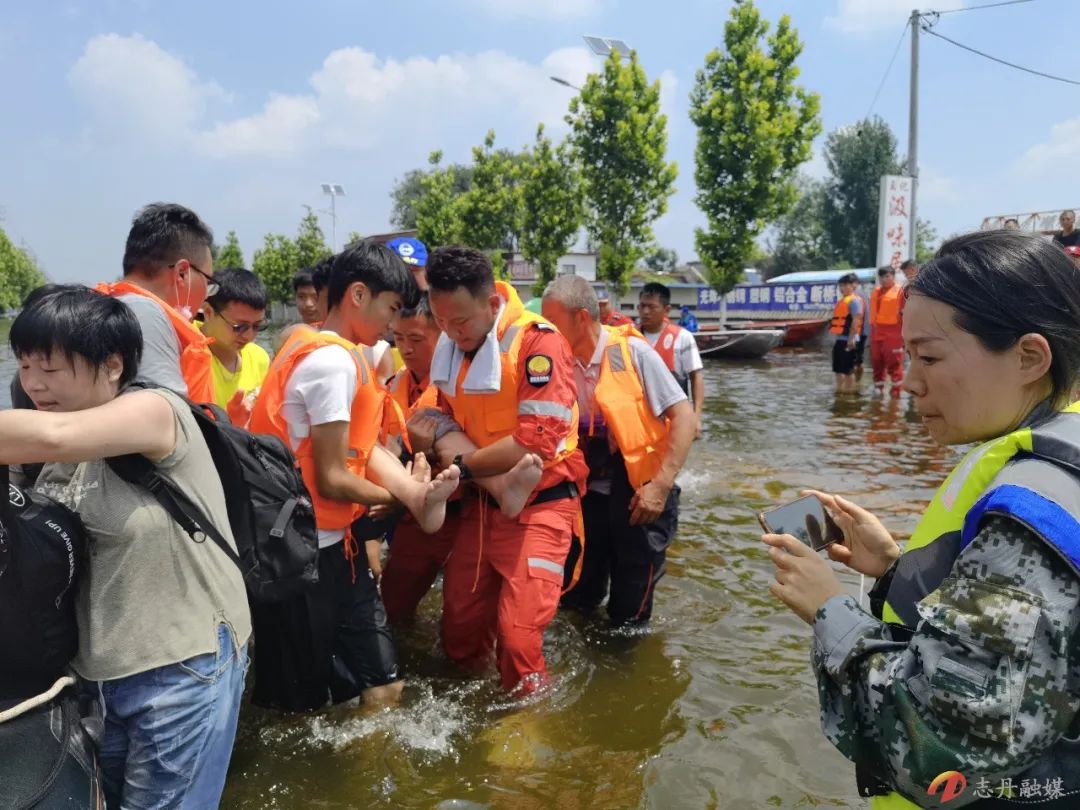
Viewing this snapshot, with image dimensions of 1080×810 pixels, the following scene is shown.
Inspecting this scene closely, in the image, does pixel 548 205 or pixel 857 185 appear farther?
pixel 857 185

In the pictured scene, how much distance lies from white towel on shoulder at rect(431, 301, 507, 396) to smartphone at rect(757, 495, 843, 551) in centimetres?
183

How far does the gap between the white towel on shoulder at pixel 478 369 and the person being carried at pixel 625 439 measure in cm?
85

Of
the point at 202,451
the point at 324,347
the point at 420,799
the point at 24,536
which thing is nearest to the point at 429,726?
the point at 420,799

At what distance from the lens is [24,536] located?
67.1 inches

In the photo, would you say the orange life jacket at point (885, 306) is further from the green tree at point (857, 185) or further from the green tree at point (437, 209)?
the green tree at point (857, 185)

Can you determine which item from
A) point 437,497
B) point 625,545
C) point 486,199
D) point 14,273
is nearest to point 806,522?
point 437,497

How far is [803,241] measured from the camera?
54.0 m

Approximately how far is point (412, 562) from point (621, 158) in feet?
76.9

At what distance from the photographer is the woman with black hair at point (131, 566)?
6.04 ft

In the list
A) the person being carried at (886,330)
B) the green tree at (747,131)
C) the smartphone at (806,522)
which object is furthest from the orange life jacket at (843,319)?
the smartphone at (806,522)

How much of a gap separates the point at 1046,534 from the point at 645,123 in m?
25.9

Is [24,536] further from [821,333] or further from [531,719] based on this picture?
[821,333]

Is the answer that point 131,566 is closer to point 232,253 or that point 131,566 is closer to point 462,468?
point 462,468

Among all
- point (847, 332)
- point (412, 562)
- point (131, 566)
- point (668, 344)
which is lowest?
point (412, 562)
